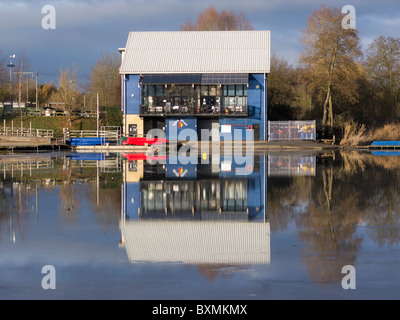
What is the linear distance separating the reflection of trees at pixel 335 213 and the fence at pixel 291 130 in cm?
3235

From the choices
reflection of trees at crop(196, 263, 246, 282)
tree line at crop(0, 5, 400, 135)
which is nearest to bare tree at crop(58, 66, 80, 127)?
tree line at crop(0, 5, 400, 135)

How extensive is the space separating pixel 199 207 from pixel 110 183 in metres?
6.96

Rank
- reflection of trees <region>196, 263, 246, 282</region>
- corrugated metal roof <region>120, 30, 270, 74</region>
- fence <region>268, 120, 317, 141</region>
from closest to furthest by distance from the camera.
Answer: reflection of trees <region>196, 263, 246, 282</region> → fence <region>268, 120, 317, 141</region> → corrugated metal roof <region>120, 30, 270, 74</region>

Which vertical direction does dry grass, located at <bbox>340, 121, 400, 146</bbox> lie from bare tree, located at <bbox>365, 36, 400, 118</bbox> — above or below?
below

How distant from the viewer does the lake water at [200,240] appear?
8.32m

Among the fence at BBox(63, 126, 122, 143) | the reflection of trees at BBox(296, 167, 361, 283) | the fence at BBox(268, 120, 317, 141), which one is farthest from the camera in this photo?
the fence at BBox(63, 126, 122, 143)

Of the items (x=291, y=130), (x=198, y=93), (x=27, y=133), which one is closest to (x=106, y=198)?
(x=291, y=130)

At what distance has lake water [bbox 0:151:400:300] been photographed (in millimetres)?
8320

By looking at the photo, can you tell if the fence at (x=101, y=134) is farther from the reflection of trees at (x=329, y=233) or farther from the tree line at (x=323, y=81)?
the reflection of trees at (x=329, y=233)

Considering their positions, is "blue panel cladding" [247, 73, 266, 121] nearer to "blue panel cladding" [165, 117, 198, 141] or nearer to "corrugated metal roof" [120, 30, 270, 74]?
"corrugated metal roof" [120, 30, 270, 74]

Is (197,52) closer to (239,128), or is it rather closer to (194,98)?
(194,98)

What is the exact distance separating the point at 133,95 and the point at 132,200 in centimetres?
4420

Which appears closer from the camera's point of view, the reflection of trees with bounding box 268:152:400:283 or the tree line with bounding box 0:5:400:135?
the reflection of trees with bounding box 268:152:400:283

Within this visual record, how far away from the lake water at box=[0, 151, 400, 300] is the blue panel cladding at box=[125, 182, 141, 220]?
29 millimetres
